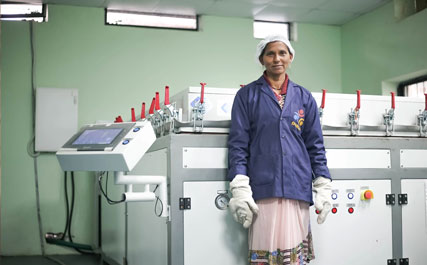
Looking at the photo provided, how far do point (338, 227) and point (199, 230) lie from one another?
75 centimetres

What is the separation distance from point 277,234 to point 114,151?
2.75 feet

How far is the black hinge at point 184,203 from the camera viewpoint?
2279 millimetres

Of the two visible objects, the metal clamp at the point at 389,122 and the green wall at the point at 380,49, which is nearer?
the metal clamp at the point at 389,122

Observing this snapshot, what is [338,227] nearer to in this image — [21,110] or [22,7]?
[21,110]

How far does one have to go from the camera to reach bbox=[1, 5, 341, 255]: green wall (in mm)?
4902

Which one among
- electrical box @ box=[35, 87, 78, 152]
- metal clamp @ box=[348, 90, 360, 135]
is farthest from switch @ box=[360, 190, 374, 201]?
electrical box @ box=[35, 87, 78, 152]

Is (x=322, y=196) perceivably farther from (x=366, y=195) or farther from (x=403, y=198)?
(x=403, y=198)

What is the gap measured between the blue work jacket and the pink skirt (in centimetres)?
6

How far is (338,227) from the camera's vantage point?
8.50ft

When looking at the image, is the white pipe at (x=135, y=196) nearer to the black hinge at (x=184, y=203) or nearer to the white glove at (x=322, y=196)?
the black hinge at (x=184, y=203)

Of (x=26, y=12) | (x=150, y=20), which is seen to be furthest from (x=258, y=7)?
(x=26, y=12)

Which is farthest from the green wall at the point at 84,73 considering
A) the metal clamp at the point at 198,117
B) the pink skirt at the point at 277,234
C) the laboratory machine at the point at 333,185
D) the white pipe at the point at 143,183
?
the pink skirt at the point at 277,234

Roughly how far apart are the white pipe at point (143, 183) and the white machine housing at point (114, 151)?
0.14 m

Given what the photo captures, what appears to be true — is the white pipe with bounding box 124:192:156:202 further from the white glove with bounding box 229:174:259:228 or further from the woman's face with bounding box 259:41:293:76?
the woman's face with bounding box 259:41:293:76
